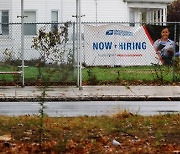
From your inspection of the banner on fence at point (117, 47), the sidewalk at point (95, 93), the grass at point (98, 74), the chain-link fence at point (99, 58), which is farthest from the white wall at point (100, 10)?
the sidewalk at point (95, 93)

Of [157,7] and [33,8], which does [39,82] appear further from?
[157,7]

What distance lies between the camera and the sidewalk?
17.8m

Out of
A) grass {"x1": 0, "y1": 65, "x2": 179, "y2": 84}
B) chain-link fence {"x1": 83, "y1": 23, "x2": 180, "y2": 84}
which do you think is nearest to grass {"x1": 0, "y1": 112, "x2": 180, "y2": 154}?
grass {"x1": 0, "y1": 65, "x2": 179, "y2": 84}

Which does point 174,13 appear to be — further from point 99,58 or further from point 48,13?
point 99,58

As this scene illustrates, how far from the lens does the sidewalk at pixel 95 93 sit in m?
17.8

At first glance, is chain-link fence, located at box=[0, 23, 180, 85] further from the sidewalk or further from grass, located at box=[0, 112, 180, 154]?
grass, located at box=[0, 112, 180, 154]

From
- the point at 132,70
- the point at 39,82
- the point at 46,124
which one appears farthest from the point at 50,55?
the point at 46,124

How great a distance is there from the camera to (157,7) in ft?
129

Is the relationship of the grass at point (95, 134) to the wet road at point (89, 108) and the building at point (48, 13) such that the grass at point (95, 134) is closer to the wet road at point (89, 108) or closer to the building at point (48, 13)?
the wet road at point (89, 108)

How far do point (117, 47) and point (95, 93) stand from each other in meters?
4.55

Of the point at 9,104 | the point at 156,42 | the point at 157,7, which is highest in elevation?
the point at 157,7

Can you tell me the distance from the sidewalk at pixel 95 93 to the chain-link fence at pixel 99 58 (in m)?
0.91

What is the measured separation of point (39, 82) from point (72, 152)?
12.5 meters

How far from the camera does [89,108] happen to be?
15453 mm
